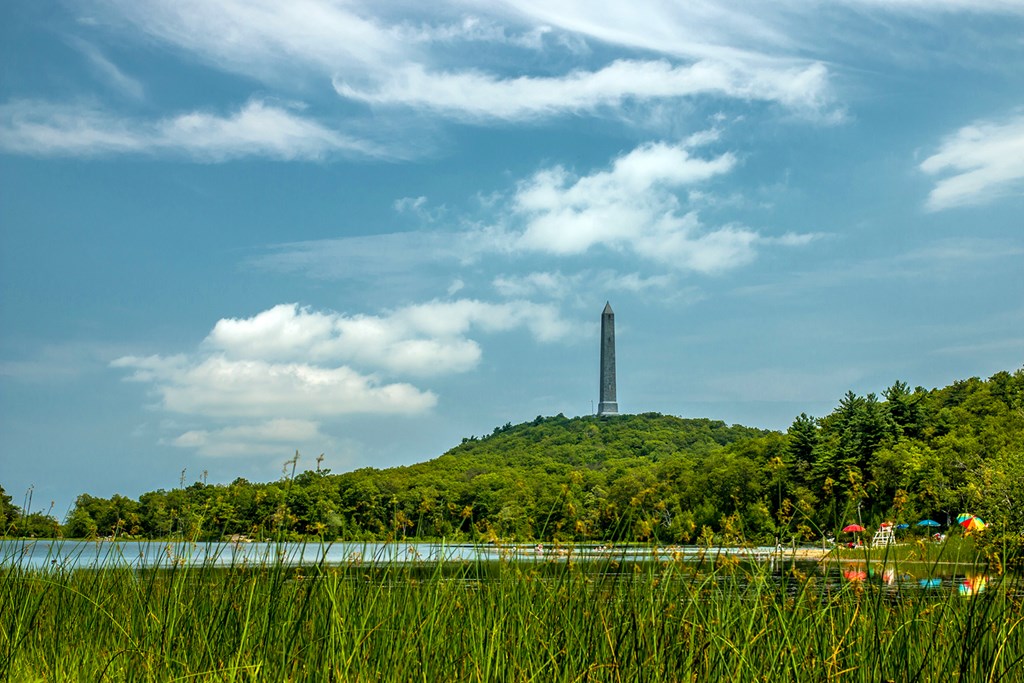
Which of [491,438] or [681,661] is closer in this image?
[681,661]

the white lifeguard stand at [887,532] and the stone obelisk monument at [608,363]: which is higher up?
the stone obelisk monument at [608,363]

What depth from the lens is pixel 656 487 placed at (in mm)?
5547

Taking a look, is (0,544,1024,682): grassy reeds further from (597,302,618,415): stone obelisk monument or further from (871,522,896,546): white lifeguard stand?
(597,302,618,415): stone obelisk monument

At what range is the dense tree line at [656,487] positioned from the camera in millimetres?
5348

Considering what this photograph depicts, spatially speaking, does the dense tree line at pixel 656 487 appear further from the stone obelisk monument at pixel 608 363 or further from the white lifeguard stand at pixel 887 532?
the stone obelisk monument at pixel 608 363

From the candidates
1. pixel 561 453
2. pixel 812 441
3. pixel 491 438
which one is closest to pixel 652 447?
pixel 561 453

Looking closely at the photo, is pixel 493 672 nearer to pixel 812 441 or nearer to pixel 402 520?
pixel 402 520

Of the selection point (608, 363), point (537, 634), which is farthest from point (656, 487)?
point (608, 363)

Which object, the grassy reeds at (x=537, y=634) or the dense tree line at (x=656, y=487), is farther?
the dense tree line at (x=656, y=487)

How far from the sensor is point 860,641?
3998mm

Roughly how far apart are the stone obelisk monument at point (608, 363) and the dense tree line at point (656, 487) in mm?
1680

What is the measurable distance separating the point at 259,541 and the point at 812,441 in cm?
5410

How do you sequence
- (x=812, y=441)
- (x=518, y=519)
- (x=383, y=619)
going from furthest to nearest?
(x=812, y=441) → (x=518, y=519) → (x=383, y=619)

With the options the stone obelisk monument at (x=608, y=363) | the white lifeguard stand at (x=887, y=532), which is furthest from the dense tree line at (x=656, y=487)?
the stone obelisk monument at (x=608, y=363)
